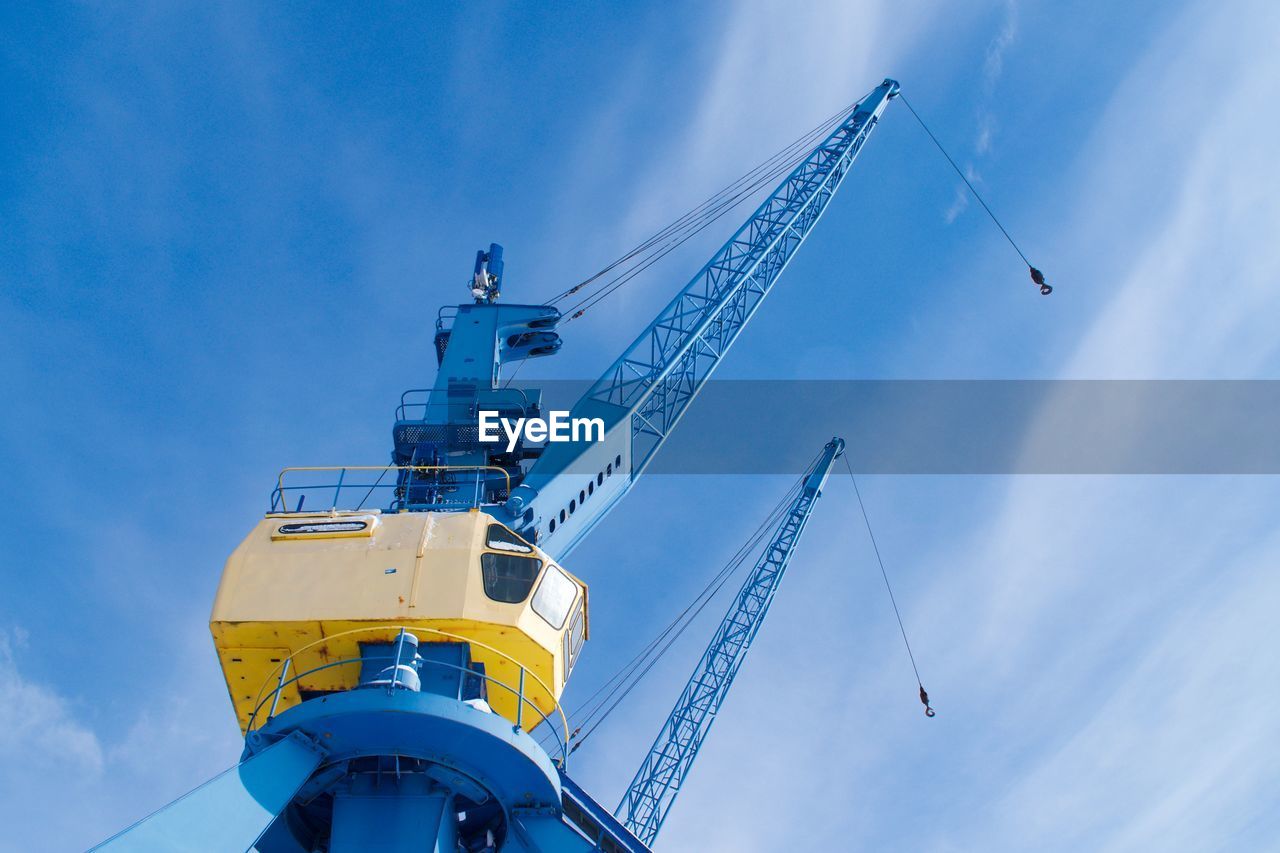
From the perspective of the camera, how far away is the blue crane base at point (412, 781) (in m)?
14.3

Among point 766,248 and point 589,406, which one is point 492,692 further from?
point 766,248

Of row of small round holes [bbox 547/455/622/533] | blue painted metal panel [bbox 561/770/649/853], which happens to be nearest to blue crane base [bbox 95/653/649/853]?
blue painted metal panel [bbox 561/770/649/853]

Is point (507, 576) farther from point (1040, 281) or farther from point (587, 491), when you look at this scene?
point (1040, 281)

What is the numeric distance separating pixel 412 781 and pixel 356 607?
9.76 feet

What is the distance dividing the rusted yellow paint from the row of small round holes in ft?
19.9

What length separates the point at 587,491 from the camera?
25.5 m

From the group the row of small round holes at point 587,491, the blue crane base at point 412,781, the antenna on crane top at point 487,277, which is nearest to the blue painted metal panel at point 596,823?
the blue crane base at point 412,781

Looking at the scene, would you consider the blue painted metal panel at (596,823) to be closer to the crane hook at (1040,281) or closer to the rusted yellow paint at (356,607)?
the rusted yellow paint at (356,607)

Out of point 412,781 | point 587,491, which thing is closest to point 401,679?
point 412,781

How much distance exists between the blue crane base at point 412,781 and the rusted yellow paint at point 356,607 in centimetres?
149

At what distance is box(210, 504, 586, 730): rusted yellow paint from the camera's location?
53.9ft

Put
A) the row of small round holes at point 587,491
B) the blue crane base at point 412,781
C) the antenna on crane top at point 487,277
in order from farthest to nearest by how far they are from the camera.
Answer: the antenna on crane top at point 487,277, the row of small round holes at point 587,491, the blue crane base at point 412,781

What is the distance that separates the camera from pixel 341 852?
14.8 m

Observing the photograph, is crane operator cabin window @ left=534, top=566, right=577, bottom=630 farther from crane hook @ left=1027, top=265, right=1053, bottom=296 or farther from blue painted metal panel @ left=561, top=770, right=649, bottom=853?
crane hook @ left=1027, top=265, right=1053, bottom=296
